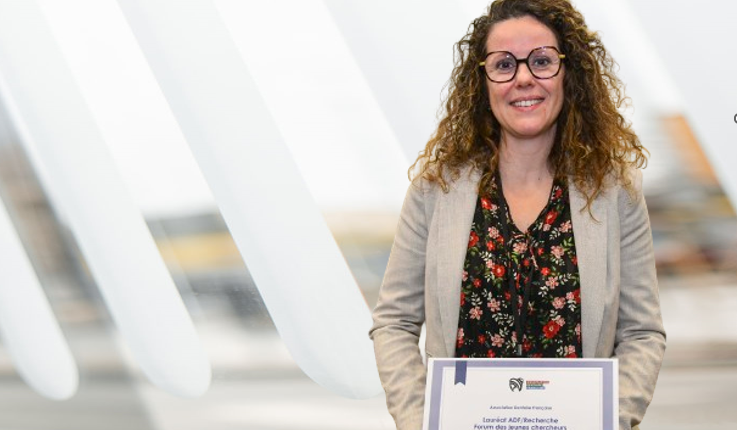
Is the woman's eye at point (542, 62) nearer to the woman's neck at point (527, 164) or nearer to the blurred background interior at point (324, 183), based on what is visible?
the woman's neck at point (527, 164)

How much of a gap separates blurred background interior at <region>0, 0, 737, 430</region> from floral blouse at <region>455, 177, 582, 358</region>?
157 cm

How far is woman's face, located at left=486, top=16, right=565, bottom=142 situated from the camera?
5.46 ft

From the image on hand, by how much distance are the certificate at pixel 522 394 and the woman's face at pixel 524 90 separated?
43 centimetres

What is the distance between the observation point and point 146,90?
3.59 m

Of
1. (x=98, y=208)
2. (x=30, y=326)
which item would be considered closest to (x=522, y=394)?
(x=98, y=208)

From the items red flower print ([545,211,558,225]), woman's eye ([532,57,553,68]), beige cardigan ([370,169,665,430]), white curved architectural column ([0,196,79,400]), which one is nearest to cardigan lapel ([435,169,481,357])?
beige cardigan ([370,169,665,430])

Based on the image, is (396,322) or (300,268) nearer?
(396,322)

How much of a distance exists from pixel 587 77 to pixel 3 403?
3089 millimetres

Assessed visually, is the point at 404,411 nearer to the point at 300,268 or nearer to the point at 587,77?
the point at 587,77

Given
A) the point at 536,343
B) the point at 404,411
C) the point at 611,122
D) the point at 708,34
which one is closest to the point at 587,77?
the point at 611,122

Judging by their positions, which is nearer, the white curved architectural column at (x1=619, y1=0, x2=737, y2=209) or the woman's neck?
the woman's neck

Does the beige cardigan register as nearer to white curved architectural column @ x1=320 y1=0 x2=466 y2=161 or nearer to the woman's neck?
the woman's neck

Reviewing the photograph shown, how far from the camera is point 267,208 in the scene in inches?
132

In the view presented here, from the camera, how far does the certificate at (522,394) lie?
145 cm
